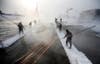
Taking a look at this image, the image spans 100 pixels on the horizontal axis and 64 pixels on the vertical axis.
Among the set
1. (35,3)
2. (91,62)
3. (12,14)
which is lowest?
(91,62)

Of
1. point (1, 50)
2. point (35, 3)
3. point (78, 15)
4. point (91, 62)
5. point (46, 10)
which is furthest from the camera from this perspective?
point (46, 10)

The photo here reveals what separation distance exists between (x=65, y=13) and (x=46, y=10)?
17.8 m

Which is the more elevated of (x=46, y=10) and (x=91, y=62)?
(x=46, y=10)

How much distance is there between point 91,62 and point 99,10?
51.1 metres

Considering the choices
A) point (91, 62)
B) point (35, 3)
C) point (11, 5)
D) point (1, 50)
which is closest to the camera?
point (91, 62)

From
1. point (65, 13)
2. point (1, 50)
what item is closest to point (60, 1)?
point (65, 13)

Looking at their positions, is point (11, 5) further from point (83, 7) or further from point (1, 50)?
point (1, 50)

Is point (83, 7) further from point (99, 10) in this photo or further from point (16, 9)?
point (16, 9)

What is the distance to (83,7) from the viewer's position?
60719mm

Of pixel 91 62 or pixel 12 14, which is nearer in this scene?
pixel 91 62

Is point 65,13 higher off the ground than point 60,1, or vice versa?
point 60,1

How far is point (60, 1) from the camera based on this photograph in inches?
2840

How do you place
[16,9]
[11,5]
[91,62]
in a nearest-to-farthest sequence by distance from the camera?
[91,62] → [11,5] → [16,9]

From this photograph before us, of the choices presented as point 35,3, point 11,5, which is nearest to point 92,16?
point 35,3
